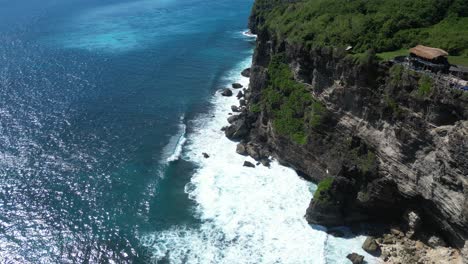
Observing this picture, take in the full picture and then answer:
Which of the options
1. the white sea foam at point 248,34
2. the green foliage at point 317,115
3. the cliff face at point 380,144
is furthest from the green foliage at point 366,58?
the white sea foam at point 248,34

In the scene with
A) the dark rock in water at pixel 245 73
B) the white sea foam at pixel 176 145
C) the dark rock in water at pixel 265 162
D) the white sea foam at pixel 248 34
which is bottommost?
the white sea foam at pixel 248 34

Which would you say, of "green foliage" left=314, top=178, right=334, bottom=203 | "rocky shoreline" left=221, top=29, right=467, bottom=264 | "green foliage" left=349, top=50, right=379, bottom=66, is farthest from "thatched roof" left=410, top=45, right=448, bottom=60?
"green foliage" left=314, top=178, right=334, bottom=203

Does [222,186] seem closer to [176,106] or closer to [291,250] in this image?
[291,250]

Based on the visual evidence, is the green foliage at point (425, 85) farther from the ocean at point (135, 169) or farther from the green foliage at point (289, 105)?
the ocean at point (135, 169)

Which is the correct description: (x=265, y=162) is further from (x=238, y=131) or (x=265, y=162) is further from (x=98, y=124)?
(x=98, y=124)

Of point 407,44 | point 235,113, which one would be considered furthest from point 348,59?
point 235,113

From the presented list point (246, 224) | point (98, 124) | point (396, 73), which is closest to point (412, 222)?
point (396, 73)

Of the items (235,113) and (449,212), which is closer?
(449,212)
